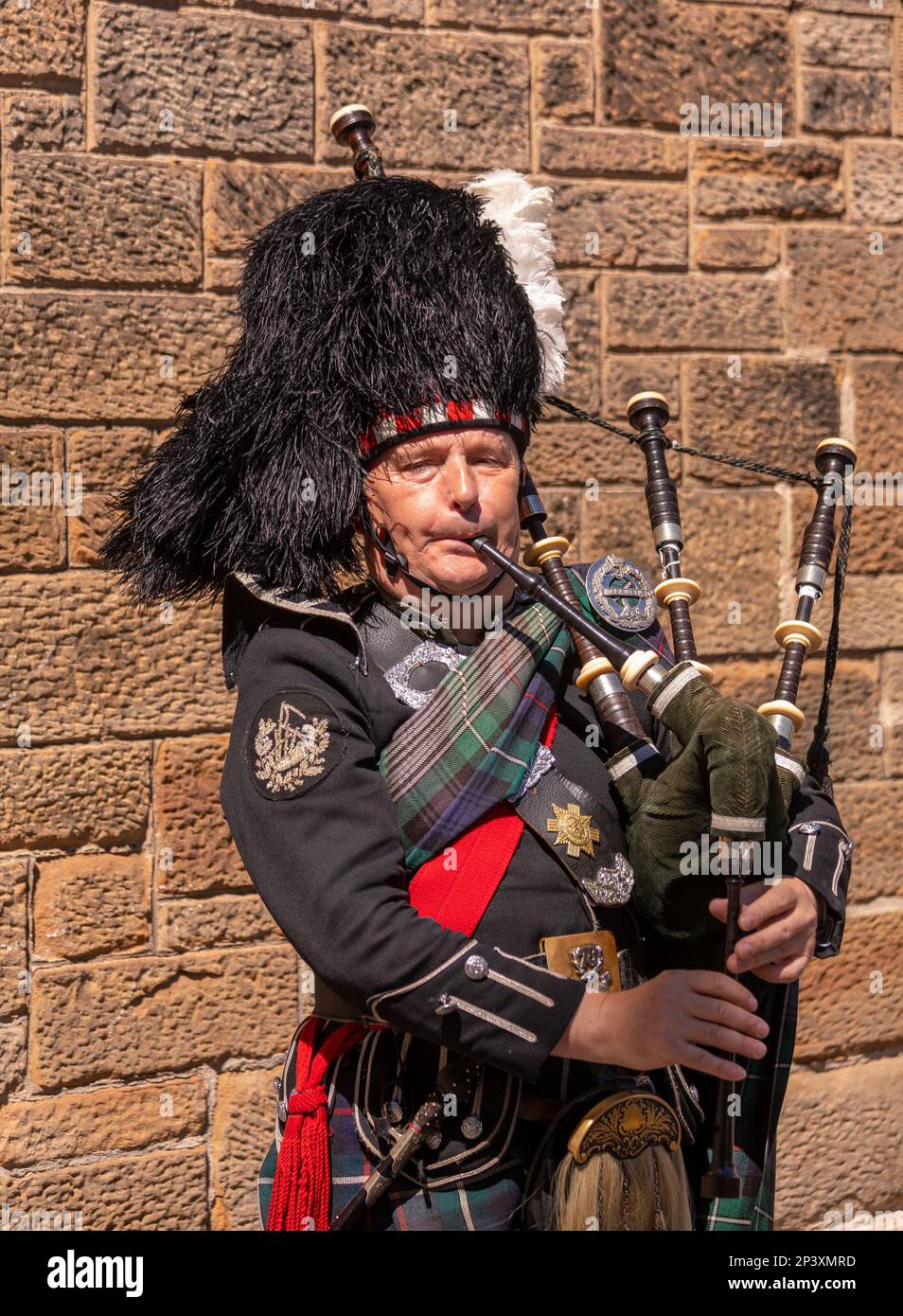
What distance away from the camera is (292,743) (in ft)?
5.40

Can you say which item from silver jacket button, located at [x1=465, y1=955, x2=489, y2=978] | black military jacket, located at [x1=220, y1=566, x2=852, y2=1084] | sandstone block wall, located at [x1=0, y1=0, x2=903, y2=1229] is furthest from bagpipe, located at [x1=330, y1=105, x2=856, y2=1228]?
sandstone block wall, located at [x1=0, y1=0, x2=903, y2=1229]

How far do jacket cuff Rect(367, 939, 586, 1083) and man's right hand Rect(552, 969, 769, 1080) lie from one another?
0.11 ft

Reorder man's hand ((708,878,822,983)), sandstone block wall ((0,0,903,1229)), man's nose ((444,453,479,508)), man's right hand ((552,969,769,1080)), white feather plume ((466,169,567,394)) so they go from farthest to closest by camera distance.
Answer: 1. sandstone block wall ((0,0,903,1229))
2. white feather plume ((466,169,567,394))
3. man's nose ((444,453,479,508))
4. man's hand ((708,878,822,983))
5. man's right hand ((552,969,769,1080))

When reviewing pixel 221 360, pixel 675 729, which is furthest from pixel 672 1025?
pixel 221 360

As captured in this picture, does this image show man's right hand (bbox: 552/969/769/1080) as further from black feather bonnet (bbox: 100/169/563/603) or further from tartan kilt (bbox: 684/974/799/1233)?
black feather bonnet (bbox: 100/169/563/603)

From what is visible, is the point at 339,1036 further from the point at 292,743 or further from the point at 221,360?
the point at 221,360

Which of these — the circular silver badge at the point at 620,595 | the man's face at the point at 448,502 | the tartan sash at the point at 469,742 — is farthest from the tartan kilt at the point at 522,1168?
the man's face at the point at 448,502

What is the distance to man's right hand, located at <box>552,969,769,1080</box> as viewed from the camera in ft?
5.10

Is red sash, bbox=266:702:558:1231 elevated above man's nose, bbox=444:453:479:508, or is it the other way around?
man's nose, bbox=444:453:479:508

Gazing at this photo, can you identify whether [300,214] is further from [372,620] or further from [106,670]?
[106,670]

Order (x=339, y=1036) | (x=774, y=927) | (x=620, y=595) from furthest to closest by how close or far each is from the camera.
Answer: (x=620, y=595) → (x=339, y=1036) → (x=774, y=927)

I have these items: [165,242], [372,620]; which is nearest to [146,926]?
[372,620]

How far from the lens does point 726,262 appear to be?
3291 millimetres

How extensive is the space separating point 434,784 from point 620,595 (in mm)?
482
